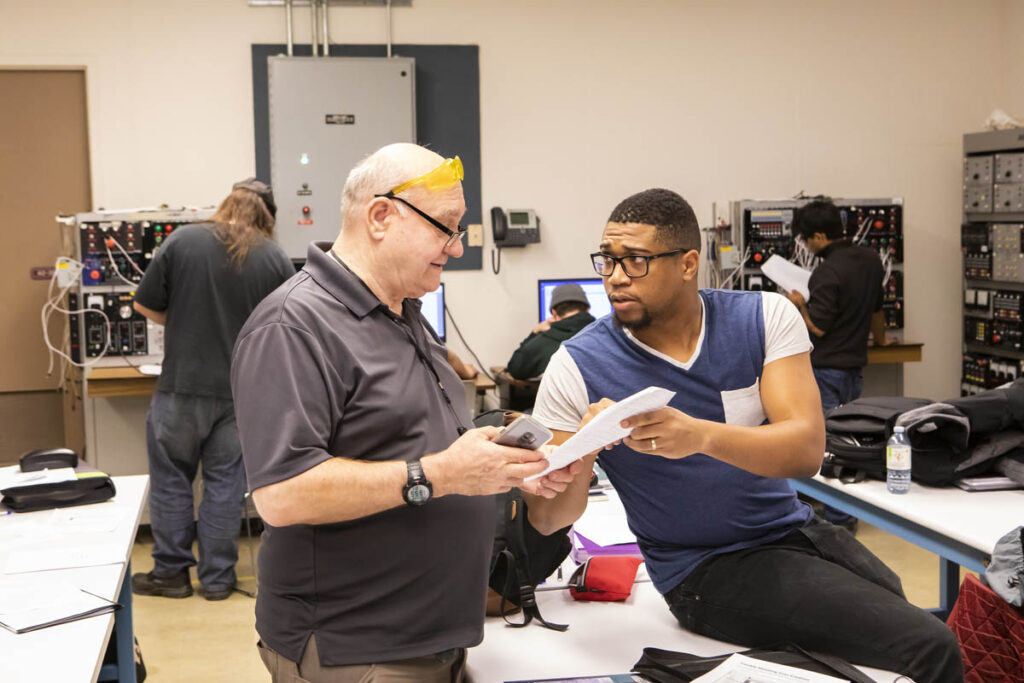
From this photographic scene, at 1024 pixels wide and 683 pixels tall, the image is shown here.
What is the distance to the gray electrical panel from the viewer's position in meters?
5.98

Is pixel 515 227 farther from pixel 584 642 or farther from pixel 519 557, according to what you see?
pixel 584 642

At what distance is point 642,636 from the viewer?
2.22m

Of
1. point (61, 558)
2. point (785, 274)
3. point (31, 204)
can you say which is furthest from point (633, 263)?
point (31, 204)

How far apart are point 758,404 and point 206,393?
3088 millimetres

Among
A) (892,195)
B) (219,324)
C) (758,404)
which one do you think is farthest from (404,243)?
(892,195)

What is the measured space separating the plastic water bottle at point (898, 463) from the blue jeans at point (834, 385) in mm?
2685

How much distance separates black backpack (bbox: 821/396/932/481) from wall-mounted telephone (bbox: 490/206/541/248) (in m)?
3.44

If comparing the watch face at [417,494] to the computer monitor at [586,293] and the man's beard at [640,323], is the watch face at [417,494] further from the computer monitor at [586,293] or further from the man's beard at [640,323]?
the computer monitor at [586,293]

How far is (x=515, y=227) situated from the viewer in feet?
20.9

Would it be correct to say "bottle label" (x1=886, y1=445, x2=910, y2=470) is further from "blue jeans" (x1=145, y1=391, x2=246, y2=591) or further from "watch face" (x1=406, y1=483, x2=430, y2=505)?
"blue jeans" (x1=145, y1=391, x2=246, y2=591)

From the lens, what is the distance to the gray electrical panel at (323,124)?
236 inches

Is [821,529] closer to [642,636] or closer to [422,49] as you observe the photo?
[642,636]

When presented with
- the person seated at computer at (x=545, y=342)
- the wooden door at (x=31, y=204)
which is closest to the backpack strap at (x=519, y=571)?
the person seated at computer at (x=545, y=342)

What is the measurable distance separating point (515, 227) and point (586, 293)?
2.07 ft
